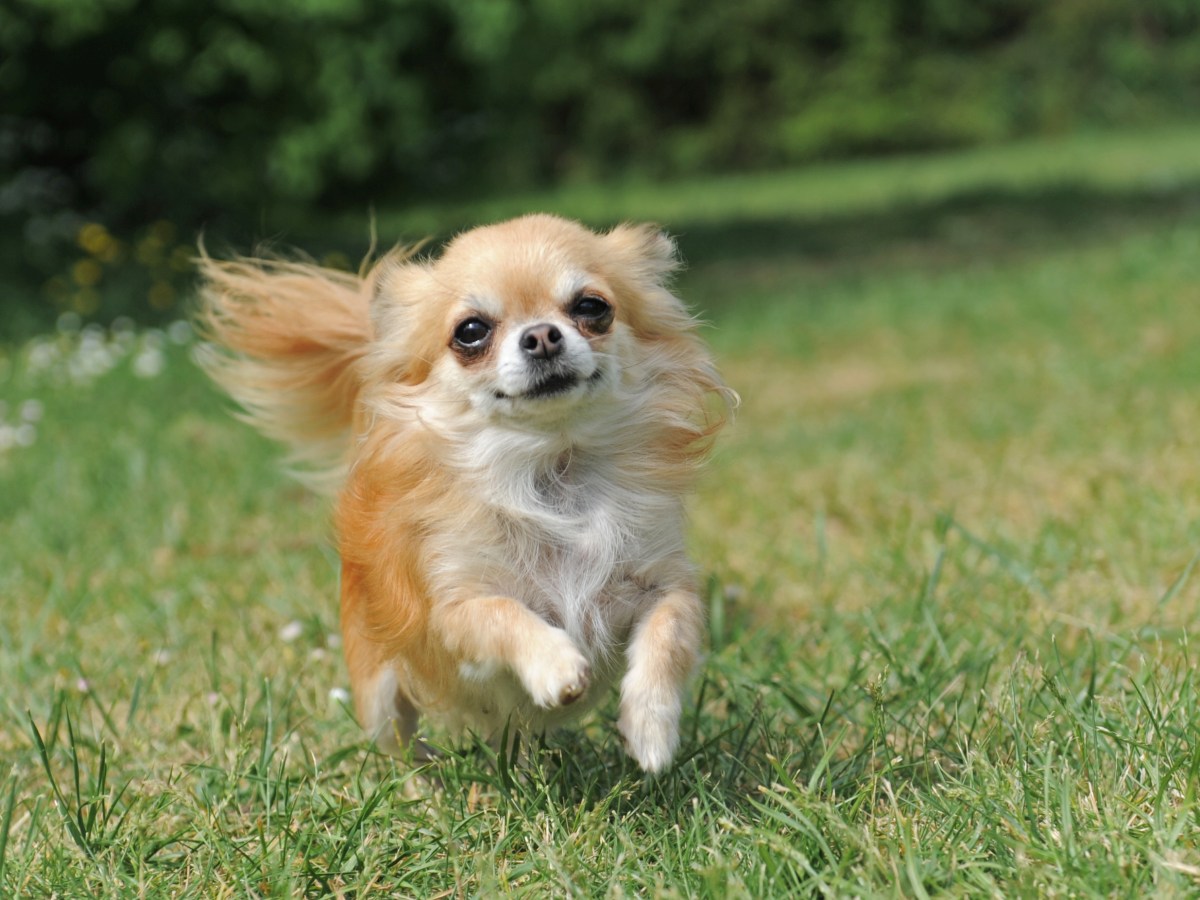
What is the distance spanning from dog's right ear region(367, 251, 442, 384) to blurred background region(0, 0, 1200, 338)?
606 millimetres

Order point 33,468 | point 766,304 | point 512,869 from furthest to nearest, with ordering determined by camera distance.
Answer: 1. point 766,304
2. point 33,468
3. point 512,869

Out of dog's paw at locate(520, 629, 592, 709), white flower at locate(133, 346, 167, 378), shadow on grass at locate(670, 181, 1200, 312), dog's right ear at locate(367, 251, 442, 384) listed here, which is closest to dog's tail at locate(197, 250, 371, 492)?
dog's right ear at locate(367, 251, 442, 384)

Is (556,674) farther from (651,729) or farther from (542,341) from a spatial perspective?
(542,341)

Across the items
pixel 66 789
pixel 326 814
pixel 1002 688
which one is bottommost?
pixel 66 789

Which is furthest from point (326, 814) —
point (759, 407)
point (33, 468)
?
point (759, 407)

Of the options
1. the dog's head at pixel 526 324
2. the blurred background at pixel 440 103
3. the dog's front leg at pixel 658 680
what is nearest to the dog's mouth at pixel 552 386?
the dog's head at pixel 526 324

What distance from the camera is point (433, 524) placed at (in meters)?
2.44

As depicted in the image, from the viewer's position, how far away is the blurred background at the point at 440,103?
9516mm

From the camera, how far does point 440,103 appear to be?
41.0ft

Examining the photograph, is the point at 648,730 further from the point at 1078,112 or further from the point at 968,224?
the point at 1078,112

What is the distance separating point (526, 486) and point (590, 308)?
1.12ft

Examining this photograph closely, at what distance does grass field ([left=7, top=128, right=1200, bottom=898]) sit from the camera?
2.08 meters

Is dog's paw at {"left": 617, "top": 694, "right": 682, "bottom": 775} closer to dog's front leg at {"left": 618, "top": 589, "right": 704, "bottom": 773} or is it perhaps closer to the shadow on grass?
dog's front leg at {"left": 618, "top": 589, "right": 704, "bottom": 773}

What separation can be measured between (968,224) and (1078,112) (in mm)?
13287
